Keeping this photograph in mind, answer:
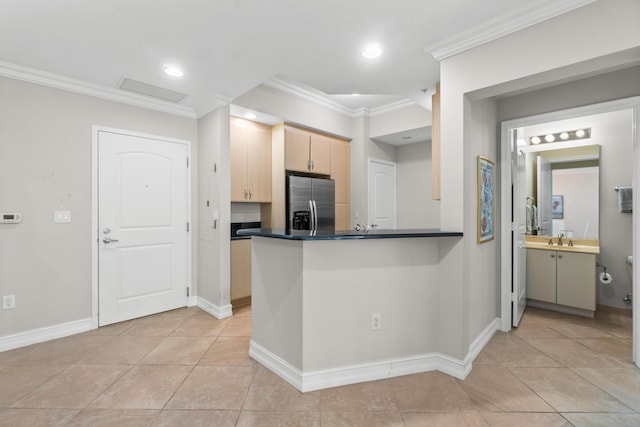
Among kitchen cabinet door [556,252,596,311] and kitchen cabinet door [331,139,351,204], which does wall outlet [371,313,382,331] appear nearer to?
kitchen cabinet door [331,139,351,204]

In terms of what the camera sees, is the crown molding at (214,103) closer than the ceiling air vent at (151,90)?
No

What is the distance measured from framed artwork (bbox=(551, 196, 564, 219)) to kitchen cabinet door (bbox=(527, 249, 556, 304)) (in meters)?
0.70

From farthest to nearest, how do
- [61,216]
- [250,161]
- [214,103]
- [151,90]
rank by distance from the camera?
[250,161] → [214,103] → [151,90] → [61,216]

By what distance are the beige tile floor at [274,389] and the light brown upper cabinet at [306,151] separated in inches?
91.7

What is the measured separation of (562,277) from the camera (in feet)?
11.5

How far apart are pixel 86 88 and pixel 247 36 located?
6.48 feet

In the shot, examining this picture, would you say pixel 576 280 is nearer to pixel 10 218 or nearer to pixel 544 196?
pixel 544 196

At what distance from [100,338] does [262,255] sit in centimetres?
192

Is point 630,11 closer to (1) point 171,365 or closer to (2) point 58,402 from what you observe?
(1) point 171,365

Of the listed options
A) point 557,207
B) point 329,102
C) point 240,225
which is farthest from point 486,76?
point 240,225

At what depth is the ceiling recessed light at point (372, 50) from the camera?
2.31 m

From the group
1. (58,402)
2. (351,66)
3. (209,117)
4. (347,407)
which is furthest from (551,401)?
(209,117)

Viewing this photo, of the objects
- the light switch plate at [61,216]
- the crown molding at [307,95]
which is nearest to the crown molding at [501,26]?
the crown molding at [307,95]

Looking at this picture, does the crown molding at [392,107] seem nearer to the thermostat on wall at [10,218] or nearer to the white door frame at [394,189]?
the white door frame at [394,189]
